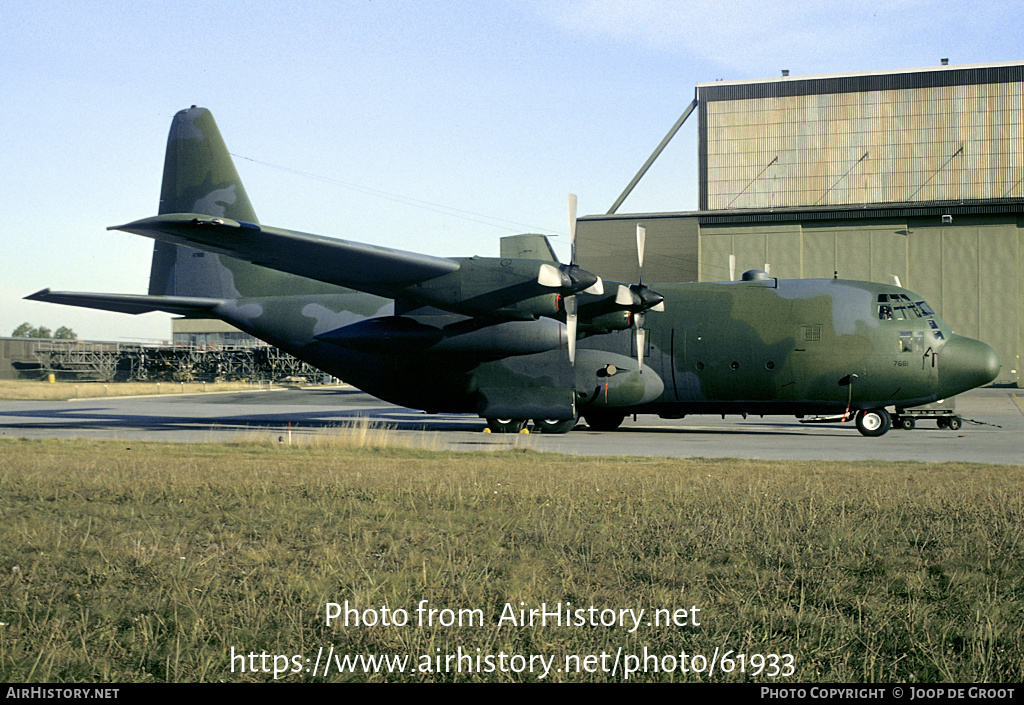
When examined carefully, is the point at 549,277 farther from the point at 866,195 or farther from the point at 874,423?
the point at 866,195

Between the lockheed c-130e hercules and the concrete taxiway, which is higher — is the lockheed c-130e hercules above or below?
above

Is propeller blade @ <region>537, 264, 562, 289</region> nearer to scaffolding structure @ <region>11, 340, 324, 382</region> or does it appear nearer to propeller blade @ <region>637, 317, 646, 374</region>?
propeller blade @ <region>637, 317, 646, 374</region>

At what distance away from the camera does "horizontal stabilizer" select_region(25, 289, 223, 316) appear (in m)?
23.8

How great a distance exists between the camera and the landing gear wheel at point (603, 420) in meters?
26.9

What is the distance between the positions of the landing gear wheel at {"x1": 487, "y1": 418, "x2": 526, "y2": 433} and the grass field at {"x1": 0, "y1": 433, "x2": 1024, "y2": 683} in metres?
12.3

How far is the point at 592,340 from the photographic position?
24359mm

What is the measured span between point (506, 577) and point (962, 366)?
20280 mm

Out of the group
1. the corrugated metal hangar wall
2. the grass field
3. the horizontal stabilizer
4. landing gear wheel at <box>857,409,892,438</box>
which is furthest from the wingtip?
the corrugated metal hangar wall

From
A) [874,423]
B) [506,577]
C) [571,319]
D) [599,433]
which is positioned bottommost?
[599,433]

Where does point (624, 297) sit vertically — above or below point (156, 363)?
above

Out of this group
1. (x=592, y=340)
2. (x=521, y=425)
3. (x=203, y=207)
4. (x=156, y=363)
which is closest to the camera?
(x=592, y=340)

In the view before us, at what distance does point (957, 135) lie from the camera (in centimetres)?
6228

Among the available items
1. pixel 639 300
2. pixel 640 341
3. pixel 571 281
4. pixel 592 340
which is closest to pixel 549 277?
pixel 571 281

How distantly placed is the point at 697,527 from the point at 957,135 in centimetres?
6487
